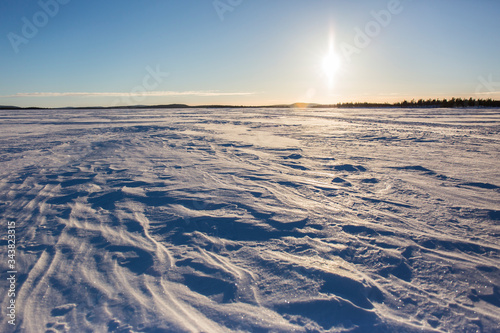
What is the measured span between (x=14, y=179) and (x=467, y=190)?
6885 millimetres

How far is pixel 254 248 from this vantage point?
2350mm

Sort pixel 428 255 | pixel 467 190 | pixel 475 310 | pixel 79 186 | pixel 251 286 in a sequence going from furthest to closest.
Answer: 1. pixel 79 186
2. pixel 467 190
3. pixel 428 255
4. pixel 251 286
5. pixel 475 310

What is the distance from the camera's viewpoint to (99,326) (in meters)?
1.56

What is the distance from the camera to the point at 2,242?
2455 millimetres

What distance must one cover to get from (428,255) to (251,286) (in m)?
1.57

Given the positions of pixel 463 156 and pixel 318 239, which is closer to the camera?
pixel 318 239

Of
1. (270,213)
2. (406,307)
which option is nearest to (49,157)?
(270,213)

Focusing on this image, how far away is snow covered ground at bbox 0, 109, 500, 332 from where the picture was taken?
5.41 feet

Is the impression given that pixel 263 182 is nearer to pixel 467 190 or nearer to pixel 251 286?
pixel 251 286

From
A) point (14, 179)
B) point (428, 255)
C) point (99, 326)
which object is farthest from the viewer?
point (14, 179)

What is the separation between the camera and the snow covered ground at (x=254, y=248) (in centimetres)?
165

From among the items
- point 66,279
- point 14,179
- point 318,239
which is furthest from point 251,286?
point 14,179

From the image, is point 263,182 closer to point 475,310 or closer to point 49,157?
point 475,310

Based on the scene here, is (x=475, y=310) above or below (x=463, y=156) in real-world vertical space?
below
